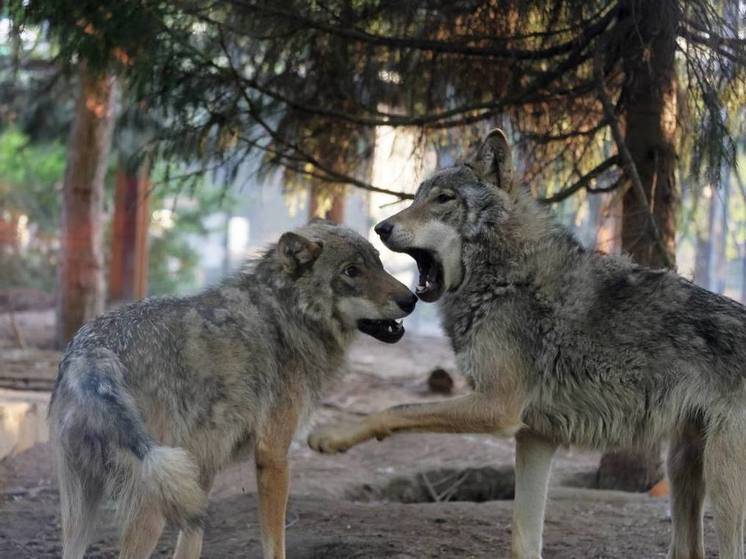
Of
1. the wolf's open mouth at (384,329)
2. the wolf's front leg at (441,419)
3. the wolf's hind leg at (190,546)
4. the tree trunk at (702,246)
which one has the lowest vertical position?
the wolf's hind leg at (190,546)

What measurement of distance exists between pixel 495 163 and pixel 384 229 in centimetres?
77

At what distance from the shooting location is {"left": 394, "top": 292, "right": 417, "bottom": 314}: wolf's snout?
17.9ft

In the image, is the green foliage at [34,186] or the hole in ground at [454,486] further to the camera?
the green foliage at [34,186]

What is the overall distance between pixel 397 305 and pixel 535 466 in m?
1.19

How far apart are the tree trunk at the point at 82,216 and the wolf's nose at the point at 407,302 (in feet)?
27.2

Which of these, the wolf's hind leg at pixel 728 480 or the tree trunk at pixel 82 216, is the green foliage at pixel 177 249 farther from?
the wolf's hind leg at pixel 728 480

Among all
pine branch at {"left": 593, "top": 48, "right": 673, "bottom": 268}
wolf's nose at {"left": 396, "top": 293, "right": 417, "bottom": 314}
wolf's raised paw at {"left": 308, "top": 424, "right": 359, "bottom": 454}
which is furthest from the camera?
pine branch at {"left": 593, "top": 48, "right": 673, "bottom": 268}

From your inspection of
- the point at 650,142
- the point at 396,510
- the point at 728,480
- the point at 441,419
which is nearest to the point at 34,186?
the point at 396,510

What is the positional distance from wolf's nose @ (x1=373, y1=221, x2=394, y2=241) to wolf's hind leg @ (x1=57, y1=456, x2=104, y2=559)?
6.41ft

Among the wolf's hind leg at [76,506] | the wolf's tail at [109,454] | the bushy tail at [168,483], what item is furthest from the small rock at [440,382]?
the bushy tail at [168,483]

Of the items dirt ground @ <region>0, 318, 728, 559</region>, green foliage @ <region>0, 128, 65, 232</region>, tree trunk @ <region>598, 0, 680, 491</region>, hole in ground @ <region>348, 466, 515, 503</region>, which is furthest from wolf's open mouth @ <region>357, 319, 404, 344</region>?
green foliage @ <region>0, 128, 65, 232</region>

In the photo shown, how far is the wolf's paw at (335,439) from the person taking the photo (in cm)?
480

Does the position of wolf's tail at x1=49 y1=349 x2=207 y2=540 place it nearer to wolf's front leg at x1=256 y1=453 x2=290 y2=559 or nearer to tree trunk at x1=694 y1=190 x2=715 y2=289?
wolf's front leg at x1=256 y1=453 x2=290 y2=559

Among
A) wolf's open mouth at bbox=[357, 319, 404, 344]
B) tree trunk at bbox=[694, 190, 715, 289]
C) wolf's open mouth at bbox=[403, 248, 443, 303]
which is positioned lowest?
wolf's open mouth at bbox=[357, 319, 404, 344]
